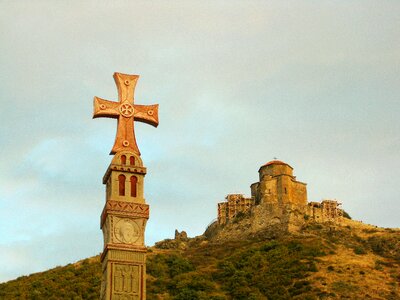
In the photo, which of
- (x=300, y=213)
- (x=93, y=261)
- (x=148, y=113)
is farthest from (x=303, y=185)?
(x=148, y=113)

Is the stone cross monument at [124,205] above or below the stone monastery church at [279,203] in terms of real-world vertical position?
below

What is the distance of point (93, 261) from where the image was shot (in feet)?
268

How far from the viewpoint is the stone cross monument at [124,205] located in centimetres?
2623

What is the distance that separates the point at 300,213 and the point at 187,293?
2302 cm

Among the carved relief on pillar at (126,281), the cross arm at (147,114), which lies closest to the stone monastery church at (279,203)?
the cross arm at (147,114)

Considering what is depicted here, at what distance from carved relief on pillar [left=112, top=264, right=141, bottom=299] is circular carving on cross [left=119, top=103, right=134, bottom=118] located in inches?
195

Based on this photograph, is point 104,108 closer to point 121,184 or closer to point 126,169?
point 126,169

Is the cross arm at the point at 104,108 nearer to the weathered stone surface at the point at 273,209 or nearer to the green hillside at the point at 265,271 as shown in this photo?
the green hillside at the point at 265,271

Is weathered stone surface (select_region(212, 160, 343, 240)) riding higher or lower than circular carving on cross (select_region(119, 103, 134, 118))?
higher

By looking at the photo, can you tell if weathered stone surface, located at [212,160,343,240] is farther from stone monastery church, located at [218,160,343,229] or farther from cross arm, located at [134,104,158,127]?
cross arm, located at [134,104,158,127]

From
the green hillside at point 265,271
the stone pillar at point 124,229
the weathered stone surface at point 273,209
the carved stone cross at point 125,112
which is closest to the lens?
the stone pillar at point 124,229

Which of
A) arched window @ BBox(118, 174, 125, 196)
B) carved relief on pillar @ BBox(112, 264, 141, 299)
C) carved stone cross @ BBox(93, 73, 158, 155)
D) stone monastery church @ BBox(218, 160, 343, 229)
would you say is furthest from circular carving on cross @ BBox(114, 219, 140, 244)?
stone monastery church @ BBox(218, 160, 343, 229)

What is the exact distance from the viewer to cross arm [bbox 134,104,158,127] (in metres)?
29.0

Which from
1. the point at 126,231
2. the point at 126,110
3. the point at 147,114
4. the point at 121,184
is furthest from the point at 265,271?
the point at 126,231
